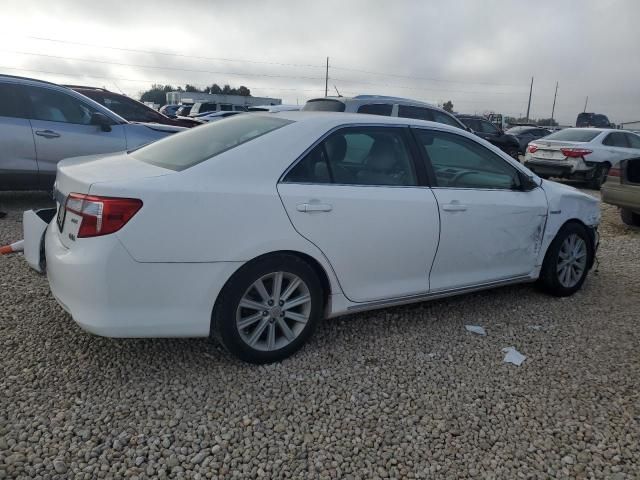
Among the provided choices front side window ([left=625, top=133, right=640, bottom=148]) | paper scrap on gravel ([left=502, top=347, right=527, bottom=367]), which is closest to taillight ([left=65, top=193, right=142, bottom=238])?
paper scrap on gravel ([left=502, top=347, right=527, bottom=367])

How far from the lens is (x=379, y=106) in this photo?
29.6 feet

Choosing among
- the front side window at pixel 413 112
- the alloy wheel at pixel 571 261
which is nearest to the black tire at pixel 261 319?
the alloy wheel at pixel 571 261

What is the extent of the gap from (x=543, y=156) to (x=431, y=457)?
11907mm

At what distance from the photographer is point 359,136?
3521 mm

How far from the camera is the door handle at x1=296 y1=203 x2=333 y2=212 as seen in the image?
3.05m

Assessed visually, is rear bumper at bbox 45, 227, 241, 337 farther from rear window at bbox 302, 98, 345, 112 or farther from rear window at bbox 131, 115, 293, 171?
rear window at bbox 302, 98, 345, 112

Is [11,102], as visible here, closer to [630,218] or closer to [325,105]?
[325,105]

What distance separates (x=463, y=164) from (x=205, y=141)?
1.95m

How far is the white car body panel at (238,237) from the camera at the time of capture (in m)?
2.68

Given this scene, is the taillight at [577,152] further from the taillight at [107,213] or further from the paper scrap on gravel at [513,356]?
the taillight at [107,213]

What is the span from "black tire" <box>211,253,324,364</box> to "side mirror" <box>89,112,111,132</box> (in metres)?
4.74

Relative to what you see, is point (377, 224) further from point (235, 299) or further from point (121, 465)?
point (121, 465)

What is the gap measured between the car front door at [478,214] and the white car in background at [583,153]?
911cm

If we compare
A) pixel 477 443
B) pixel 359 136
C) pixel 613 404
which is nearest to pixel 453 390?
pixel 477 443
